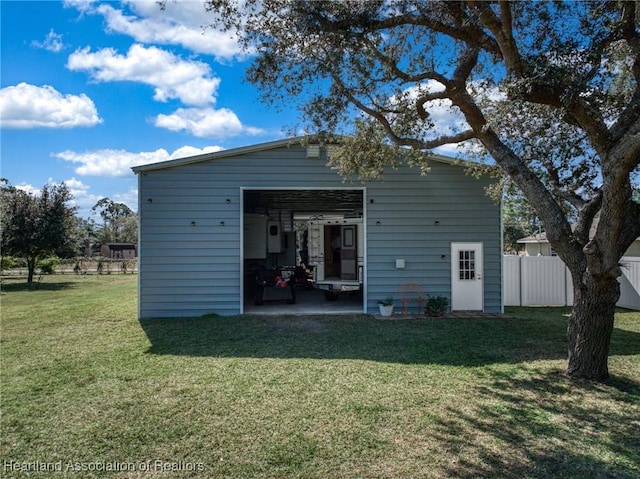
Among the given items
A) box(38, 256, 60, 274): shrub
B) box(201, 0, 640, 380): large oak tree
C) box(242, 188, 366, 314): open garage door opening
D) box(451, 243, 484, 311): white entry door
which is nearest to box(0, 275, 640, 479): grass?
box(201, 0, 640, 380): large oak tree

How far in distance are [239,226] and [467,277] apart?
17.5 ft

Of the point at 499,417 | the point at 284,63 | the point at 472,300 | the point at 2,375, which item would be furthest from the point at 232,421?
the point at 472,300

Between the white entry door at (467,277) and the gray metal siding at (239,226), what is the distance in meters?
0.15

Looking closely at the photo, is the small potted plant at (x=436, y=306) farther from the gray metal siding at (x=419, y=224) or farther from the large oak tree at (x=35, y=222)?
the large oak tree at (x=35, y=222)

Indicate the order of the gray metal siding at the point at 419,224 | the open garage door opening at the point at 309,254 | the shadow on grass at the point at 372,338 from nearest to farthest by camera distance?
the shadow on grass at the point at 372,338 → the gray metal siding at the point at 419,224 → the open garage door opening at the point at 309,254

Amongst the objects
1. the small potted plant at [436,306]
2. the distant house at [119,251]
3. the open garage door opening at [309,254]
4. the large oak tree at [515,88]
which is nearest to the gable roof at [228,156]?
the open garage door opening at [309,254]

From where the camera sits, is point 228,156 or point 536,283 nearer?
point 228,156

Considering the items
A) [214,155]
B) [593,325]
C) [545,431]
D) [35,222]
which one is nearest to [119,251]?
[35,222]

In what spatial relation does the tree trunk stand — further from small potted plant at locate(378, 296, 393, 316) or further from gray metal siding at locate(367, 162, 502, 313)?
gray metal siding at locate(367, 162, 502, 313)

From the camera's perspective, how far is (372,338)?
712 centimetres

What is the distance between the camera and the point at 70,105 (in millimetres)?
11453

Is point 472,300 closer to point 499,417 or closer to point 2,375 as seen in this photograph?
point 499,417

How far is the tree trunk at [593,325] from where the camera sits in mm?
4766

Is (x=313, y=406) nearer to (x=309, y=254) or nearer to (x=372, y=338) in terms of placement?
(x=372, y=338)
